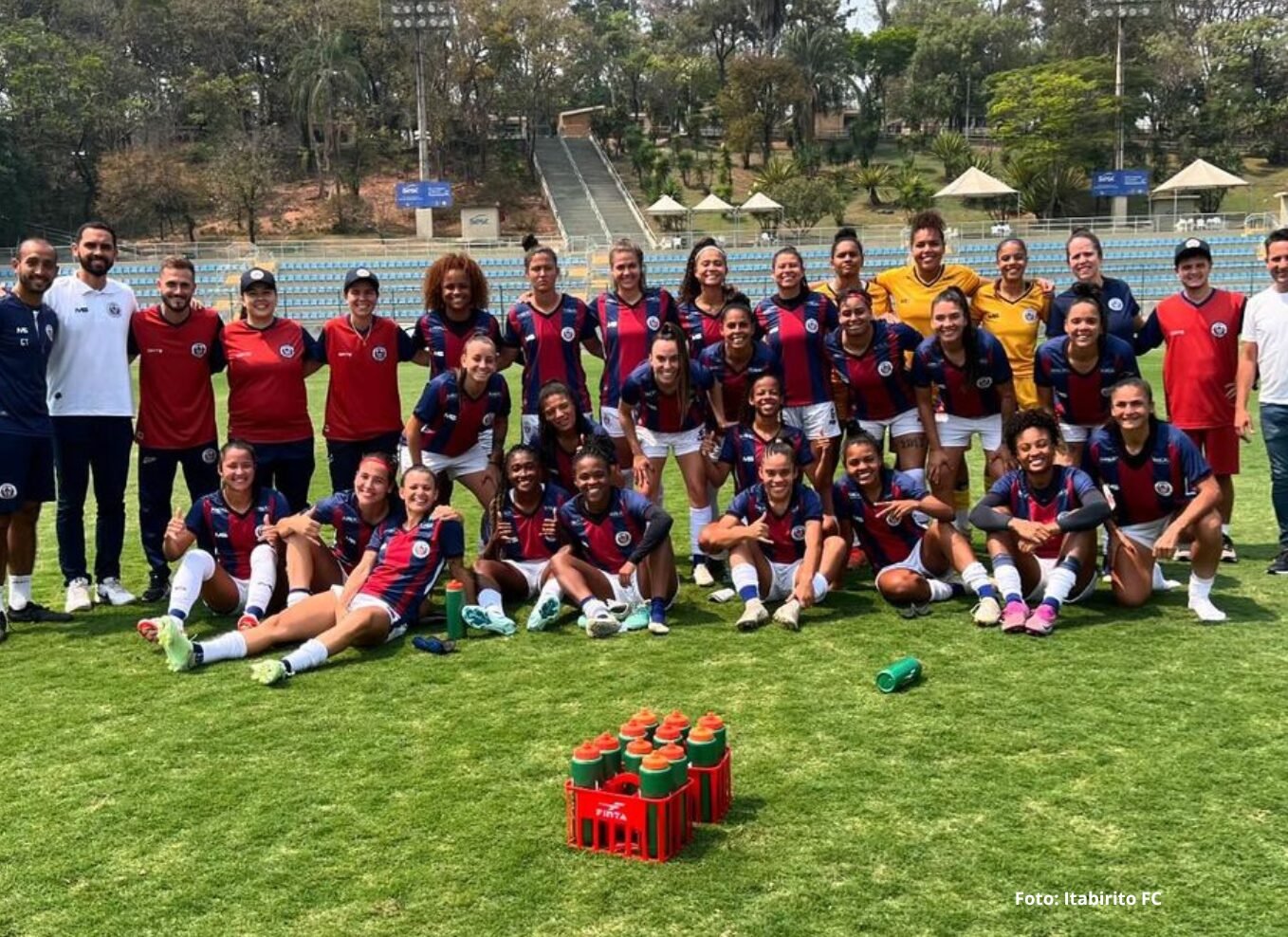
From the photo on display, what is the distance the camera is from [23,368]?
6.30m

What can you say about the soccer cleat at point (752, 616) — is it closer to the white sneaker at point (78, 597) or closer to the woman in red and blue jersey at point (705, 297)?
the woman in red and blue jersey at point (705, 297)

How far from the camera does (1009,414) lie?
Answer: 6.59 meters

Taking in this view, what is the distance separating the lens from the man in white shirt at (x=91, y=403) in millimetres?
6594

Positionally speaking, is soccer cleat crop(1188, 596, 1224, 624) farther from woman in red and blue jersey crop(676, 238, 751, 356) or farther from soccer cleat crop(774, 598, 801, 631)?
woman in red and blue jersey crop(676, 238, 751, 356)

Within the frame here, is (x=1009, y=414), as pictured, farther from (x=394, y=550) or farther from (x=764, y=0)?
(x=764, y=0)

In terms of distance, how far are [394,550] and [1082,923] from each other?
400cm

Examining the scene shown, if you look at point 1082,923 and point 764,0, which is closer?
point 1082,923


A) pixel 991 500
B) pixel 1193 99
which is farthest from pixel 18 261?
pixel 1193 99

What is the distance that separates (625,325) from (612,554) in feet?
5.14

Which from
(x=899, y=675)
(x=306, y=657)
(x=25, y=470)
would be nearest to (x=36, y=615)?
(x=25, y=470)

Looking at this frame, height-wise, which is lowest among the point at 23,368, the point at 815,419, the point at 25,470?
the point at 25,470

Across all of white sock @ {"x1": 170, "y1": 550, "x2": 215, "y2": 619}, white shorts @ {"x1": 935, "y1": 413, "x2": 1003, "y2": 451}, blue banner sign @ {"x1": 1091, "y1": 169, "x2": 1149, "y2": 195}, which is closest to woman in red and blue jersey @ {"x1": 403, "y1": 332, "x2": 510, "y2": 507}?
white sock @ {"x1": 170, "y1": 550, "x2": 215, "y2": 619}

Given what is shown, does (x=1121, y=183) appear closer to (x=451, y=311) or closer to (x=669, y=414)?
(x=669, y=414)

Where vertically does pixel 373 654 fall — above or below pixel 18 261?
below
